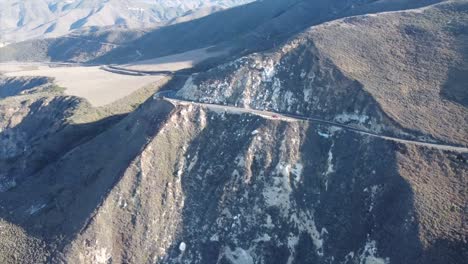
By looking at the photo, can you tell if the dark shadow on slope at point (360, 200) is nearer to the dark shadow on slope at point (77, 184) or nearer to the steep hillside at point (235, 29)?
the dark shadow on slope at point (77, 184)

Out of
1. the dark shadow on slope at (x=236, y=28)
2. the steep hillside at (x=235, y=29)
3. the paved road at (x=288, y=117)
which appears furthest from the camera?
the dark shadow on slope at (x=236, y=28)

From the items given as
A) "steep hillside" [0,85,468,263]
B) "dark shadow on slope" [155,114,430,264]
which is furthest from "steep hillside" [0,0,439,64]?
"dark shadow on slope" [155,114,430,264]

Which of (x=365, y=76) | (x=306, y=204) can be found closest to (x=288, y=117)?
(x=365, y=76)

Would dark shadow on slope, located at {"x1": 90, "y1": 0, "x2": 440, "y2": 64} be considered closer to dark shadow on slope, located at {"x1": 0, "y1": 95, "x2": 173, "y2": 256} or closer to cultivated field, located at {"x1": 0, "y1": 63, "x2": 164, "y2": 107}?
cultivated field, located at {"x1": 0, "y1": 63, "x2": 164, "y2": 107}

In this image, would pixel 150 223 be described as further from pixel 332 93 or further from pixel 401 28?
pixel 401 28

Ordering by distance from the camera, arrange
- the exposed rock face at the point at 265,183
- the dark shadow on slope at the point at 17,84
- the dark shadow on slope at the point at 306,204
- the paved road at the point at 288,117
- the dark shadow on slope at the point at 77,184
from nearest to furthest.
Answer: the dark shadow on slope at the point at 306,204 → the exposed rock face at the point at 265,183 → the paved road at the point at 288,117 → the dark shadow on slope at the point at 77,184 → the dark shadow on slope at the point at 17,84

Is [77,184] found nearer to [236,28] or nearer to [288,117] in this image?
[288,117]

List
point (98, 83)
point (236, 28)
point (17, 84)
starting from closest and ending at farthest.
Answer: point (98, 83), point (17, 84), point (236, 28)

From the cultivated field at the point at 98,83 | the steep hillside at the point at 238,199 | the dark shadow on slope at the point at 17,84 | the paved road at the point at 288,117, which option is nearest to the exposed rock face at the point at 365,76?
the paved road at the point at 288,117
